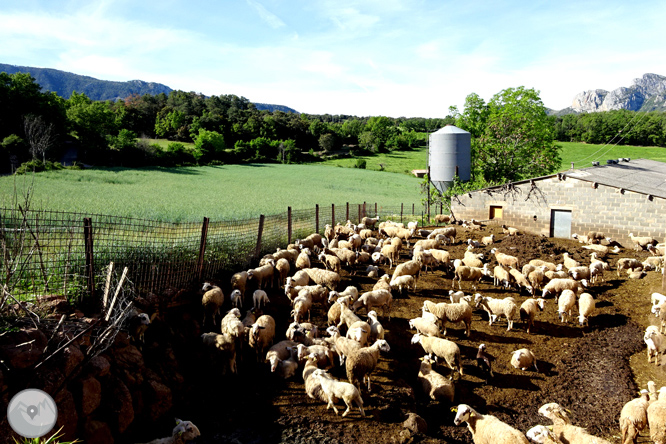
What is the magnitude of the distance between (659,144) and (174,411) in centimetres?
10650

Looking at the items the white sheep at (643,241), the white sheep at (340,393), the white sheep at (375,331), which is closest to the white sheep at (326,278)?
the white sheep at (375,331)

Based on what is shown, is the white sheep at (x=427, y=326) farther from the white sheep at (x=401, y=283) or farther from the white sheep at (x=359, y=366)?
the white sheep at (x=401, y=283)

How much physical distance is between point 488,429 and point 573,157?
8575cm

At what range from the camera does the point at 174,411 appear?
686 cm

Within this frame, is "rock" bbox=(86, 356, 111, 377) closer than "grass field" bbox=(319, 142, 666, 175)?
Yes

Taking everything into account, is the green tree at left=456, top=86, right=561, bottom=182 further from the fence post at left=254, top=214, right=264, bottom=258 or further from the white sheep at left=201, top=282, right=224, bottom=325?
the white sheep at left=201, top=282, right=224, bottom=325

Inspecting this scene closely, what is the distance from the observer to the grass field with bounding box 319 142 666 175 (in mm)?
74500

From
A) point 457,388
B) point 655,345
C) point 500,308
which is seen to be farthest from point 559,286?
point 457,388

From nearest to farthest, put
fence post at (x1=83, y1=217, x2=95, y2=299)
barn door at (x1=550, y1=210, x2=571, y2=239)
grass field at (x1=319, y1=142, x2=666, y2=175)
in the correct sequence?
fence post at (x1=83, y1=217, x2=95, y2=299), barn door at (x1=550, y1=210, x2=571, y2=239), grass field at (x1=319, y1=142, x2=666, y2=175)

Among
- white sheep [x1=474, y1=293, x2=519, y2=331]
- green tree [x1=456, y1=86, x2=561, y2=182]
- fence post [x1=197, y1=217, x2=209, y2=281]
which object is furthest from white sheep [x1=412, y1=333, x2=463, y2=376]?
green tree [x1=456, y1=86, x2=561, y2=182]

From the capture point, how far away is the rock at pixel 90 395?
5605 millimetres

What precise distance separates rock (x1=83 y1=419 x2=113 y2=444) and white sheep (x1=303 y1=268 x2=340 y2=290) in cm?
730

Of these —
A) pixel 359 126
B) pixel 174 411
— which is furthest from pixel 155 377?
pixel 359 126

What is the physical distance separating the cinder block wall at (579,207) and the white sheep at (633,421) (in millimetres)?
18642
